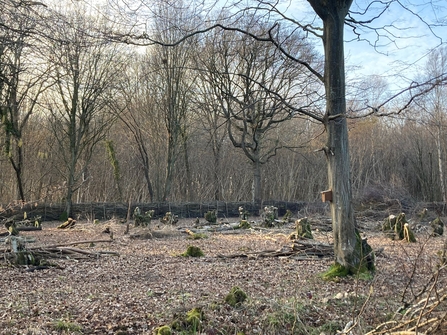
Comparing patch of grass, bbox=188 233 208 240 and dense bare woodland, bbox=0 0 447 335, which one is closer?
dense bare woodland, bbox=0 0 447 335

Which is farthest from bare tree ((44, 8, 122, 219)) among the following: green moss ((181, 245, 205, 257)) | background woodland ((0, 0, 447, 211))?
green moss ((181, 245, 205, 257))

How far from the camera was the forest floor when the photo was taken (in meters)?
3.96

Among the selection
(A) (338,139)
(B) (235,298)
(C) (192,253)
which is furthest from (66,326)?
(C) (192,253)

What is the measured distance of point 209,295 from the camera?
5078 millimetres

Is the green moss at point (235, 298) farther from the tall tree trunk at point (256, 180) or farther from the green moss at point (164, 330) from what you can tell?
the tall tree trunk at point (256, 180)

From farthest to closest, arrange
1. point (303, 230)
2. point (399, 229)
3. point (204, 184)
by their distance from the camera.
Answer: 1. point (204, 184)
2. point (399, 229)
3. point (303, 230)

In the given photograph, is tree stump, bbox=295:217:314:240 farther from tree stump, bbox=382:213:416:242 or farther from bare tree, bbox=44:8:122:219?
bare tree, bbox=44:8:122:219

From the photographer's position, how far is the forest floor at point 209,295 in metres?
3.96

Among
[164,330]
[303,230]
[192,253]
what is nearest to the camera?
[164,330]

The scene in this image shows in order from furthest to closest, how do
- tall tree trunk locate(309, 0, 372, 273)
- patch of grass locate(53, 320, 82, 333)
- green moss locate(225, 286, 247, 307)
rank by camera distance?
tall tree trunk locate(309, 0, 372, 273)
green moss locate(225, 286, 247, 307)
patch of grass locate(53, 320, 82, 333)

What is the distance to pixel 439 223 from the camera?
11.2 metres

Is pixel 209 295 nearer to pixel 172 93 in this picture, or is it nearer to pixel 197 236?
pixel 197 236

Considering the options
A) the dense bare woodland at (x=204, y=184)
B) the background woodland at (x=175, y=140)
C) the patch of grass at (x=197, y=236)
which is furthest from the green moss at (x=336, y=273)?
the background woodland at (x=175, y=140)

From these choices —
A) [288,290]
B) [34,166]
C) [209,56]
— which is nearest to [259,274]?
[288,290]
